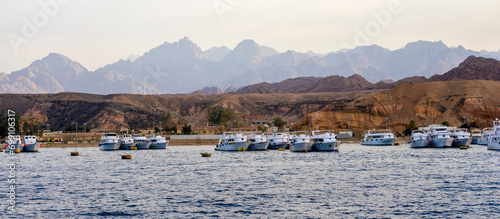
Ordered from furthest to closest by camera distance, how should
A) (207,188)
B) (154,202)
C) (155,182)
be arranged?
(155,182), (207,188), (154,202)

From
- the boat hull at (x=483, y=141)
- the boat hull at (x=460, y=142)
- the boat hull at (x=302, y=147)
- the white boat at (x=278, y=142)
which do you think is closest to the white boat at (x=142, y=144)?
the white boat at (x=278, y=142)

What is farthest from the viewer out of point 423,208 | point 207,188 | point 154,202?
point 207,188

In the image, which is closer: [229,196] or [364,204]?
[364,204]

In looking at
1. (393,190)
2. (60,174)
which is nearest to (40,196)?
(60,174)

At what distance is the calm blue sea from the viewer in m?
49.1

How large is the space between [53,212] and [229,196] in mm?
17408

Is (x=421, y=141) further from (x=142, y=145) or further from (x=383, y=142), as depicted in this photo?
(x=142, y=145)

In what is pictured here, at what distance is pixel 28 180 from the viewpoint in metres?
75.8

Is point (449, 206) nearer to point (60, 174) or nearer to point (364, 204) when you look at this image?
point (364, 204)

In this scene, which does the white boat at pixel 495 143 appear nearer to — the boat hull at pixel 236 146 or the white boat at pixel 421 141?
the white boat at pixel 421 141

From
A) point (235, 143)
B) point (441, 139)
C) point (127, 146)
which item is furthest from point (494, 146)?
point (127, 146)

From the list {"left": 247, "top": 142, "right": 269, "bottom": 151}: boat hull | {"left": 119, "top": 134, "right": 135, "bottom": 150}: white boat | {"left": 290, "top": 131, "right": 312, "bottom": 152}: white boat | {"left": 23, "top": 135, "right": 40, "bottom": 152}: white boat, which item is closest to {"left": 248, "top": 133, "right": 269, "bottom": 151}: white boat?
{"left": 247, "top": 142, "right": 269, "bottom": 151}: boat hull

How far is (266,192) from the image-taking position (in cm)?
6056

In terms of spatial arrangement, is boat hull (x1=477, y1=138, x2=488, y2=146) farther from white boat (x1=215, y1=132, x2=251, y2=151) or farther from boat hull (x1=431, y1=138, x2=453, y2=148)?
white boat (x1=215, y1=132, x2=251, y2=151)
